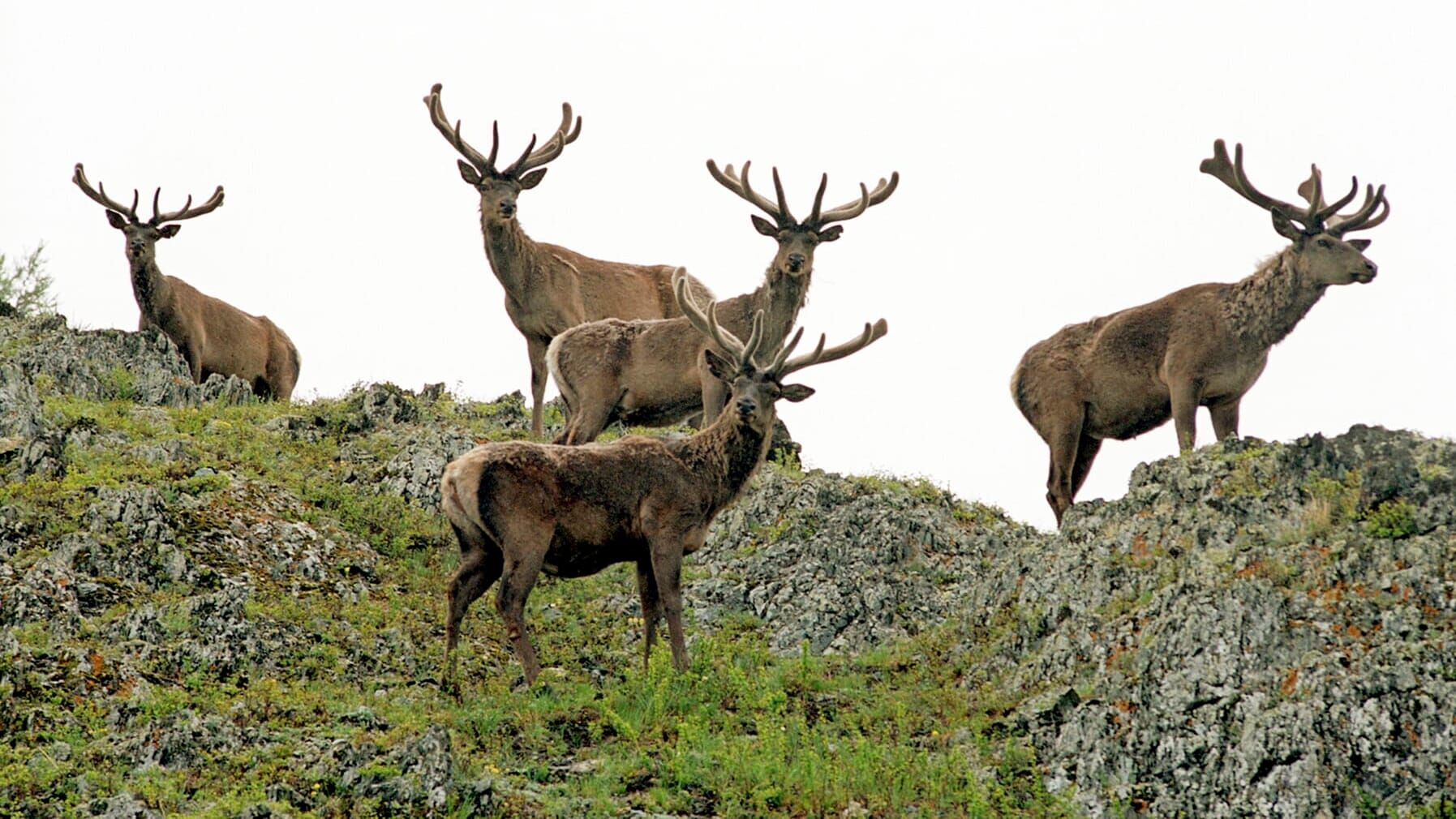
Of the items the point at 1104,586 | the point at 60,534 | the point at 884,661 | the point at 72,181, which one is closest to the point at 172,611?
the point at 60,534

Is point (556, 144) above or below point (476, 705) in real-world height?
above

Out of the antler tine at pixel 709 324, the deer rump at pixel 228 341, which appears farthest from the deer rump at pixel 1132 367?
the deer rump at pixel 228 341

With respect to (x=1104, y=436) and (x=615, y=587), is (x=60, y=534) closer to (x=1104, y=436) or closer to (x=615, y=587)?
(x=615, y=587)

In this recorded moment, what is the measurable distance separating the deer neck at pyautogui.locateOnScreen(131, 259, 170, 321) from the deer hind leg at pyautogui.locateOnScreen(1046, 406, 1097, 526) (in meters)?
10.9

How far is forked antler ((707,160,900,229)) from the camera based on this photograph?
52.7 feet

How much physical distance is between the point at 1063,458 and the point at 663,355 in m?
3.70

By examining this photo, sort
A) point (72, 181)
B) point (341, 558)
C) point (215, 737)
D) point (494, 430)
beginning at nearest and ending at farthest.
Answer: point (215, 737) → point (341, 558) → point (494, 430) → point (72, 181)

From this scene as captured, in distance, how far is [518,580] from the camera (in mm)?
11125

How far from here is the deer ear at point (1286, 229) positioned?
14.2 m

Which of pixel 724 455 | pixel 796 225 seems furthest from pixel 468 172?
pixel 724 455

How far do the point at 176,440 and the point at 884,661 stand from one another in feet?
22.0

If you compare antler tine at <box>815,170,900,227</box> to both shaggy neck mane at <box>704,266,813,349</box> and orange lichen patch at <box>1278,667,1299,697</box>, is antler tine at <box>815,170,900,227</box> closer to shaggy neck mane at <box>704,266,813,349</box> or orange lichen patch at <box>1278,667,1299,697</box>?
shaggy neck mane at <box>704,266,813,349</box>

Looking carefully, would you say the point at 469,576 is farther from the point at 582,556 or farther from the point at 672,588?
the point at 672,588

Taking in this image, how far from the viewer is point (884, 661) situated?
12.6 metres
